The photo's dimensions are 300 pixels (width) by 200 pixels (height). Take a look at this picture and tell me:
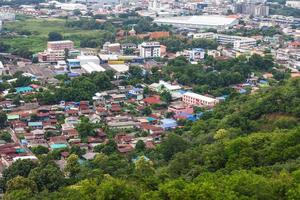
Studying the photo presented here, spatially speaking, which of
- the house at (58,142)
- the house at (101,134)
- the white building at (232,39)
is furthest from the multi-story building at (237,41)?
the house at (58,142)

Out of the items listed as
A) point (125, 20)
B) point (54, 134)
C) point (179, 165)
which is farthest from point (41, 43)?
point (179, 165)

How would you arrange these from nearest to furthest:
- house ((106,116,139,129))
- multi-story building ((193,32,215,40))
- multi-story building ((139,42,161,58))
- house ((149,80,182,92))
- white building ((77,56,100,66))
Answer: house ((106,116,139,129))
house ((149,80,182,92))
white building ((77,56,100,66))
multi-story building ((139,42,161,58))
multi-story building ((193,32,215,40))

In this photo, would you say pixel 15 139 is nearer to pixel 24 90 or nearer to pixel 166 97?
pixel 24 90

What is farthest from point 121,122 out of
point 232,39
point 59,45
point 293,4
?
point 293,4

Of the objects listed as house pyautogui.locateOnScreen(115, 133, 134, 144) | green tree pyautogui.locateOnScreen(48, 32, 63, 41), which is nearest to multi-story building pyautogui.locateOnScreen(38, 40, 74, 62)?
green tree pyautogui.locateOnScreen(48, 32, 63, 41)

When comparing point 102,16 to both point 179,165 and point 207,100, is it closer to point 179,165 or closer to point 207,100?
point 207,100

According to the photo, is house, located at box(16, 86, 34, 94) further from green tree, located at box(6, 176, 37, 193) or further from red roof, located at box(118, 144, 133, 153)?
green tree, located at box(6, 176, 37, 193)

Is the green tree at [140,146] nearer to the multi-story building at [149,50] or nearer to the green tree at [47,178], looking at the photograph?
the green tree at [47,178]
